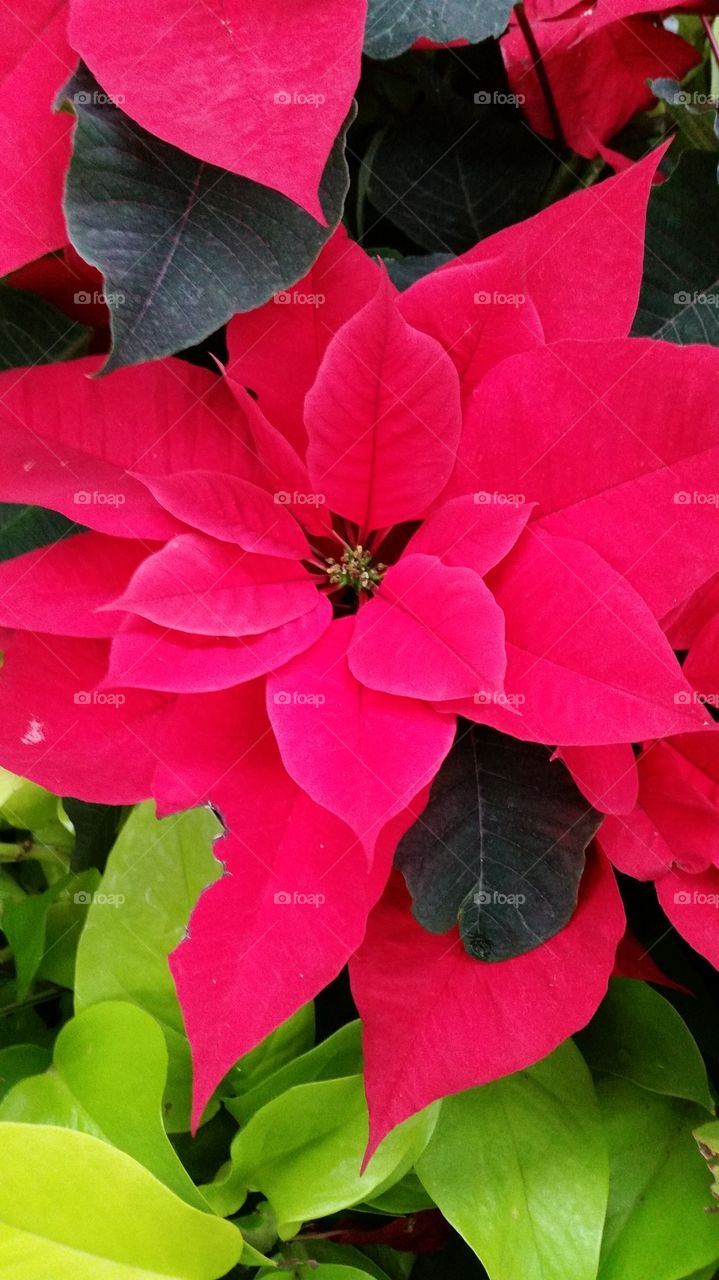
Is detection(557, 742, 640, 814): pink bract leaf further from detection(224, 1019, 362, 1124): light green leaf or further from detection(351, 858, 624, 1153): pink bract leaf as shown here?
detection(224, 1019, 362, 1124): light green leaf

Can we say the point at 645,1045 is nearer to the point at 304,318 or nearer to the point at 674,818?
the point at 674,818

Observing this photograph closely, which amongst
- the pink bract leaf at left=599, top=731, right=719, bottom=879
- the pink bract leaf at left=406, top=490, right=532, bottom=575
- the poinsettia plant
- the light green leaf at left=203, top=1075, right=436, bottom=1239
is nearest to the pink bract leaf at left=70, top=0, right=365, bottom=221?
the poinsettia plant

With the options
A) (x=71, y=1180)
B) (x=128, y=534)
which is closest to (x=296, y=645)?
(x=128, y=534)

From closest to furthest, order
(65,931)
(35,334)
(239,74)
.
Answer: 1. (239,74)
2. (35,334)
3. (65,931)

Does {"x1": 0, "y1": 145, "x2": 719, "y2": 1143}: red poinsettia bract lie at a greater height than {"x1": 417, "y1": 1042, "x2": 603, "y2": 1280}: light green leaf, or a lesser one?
greater

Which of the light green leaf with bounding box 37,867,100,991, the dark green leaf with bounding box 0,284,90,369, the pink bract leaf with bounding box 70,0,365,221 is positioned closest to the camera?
the pink bract leaf with bounding box 70,0,365,221

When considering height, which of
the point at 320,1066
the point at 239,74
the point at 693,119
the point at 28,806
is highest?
the point at 239,74

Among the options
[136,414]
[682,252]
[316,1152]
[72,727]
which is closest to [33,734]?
[72,727]
